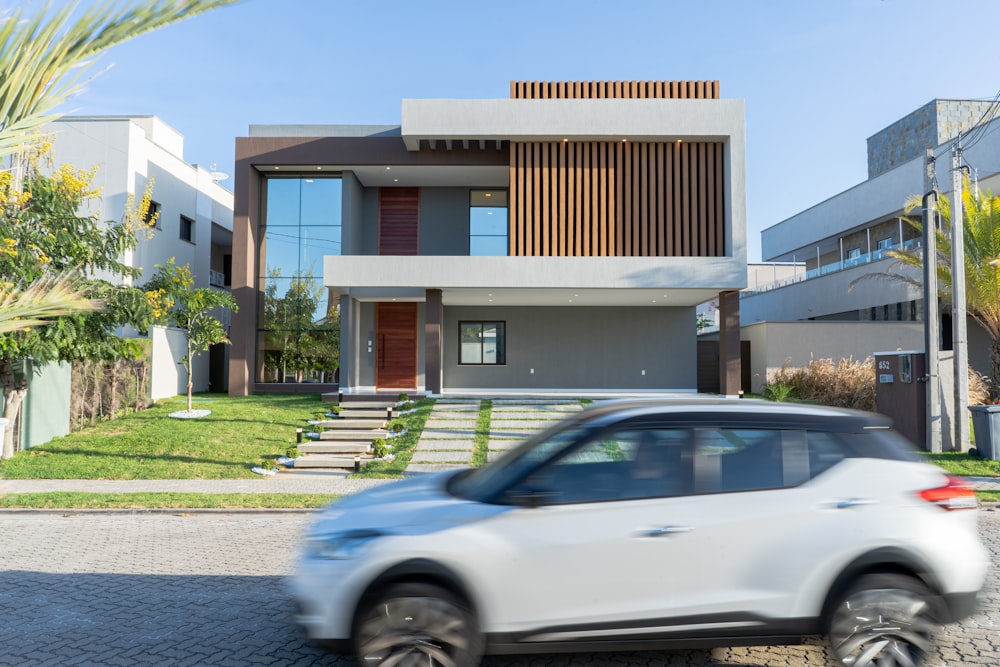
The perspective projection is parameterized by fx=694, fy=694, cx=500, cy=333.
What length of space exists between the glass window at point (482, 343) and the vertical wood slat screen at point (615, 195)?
3.85 meters

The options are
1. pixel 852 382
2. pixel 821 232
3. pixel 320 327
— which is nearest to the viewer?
pixel 852 382

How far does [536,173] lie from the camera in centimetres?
2270

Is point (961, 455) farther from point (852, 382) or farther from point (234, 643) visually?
point (234, 643)

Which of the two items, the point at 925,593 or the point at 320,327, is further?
the point at 320,327

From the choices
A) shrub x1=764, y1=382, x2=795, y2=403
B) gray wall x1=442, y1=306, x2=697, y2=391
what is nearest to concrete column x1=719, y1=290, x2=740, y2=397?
shrub x1=764, y1=382, x2=795, y2=403

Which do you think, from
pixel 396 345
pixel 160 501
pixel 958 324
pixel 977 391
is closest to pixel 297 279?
pixel 396 345

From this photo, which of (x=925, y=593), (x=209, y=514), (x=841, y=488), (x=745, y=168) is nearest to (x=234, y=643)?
(x=841, y=488)

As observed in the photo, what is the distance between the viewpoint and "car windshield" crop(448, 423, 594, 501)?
14.1 ft

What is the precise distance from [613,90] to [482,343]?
387 inches

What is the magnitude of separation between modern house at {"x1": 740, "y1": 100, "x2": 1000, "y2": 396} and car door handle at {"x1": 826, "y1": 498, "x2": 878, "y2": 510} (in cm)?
1576

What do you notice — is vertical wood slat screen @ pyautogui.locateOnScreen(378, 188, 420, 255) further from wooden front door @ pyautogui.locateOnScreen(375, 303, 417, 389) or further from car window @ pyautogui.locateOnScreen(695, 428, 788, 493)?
car window @ pyautogui.locateOnScreen(695, 428, 788, 493)

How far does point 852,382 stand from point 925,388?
239 inches

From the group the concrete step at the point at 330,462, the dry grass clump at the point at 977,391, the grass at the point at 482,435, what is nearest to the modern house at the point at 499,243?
the grass at the point at 482,435

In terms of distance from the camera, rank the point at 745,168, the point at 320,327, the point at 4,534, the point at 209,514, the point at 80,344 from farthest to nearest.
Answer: the point at 320,327 < the point at 745,168 < the point at 80,344 < the point at 209,514 < the point at 4,534
